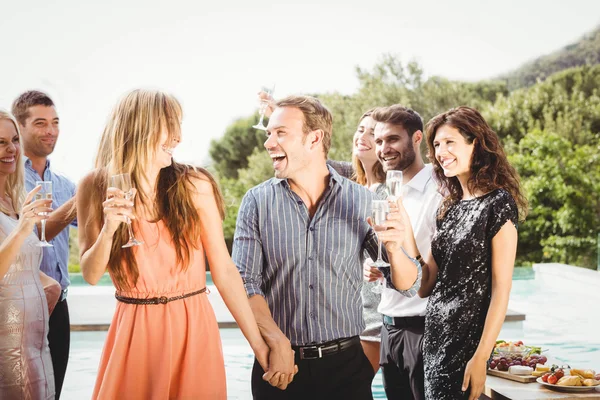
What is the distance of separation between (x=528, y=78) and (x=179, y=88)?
15393 mm

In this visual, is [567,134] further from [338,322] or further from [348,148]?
[338,322]

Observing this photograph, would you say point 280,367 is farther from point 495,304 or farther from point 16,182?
point 16,182

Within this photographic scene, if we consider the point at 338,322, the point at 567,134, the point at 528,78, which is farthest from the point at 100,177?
the point at 528,78

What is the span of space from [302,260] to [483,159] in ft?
2.89

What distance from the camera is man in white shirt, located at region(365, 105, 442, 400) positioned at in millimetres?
3283

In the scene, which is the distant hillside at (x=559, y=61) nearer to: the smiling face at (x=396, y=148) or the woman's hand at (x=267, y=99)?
the smiling face at (x=396, y=148)

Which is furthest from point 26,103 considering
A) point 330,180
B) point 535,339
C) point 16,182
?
point 535,339

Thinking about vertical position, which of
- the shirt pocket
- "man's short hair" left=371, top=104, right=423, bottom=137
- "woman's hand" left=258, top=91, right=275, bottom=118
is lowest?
the shirt pocket

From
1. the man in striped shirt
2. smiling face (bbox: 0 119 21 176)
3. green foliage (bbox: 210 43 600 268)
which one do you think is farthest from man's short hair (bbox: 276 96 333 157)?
green foliage (bbox: 210 43 600 268)

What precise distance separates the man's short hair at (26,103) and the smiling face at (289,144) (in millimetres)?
1776

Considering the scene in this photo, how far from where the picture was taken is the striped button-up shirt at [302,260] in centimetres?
278

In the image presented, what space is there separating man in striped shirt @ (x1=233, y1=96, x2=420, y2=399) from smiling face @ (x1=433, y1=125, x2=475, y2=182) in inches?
16.9

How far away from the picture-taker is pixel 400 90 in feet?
88.4

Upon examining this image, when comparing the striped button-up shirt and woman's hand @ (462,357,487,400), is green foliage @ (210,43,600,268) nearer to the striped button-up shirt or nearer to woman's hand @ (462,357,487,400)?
the striped button-up shirt
